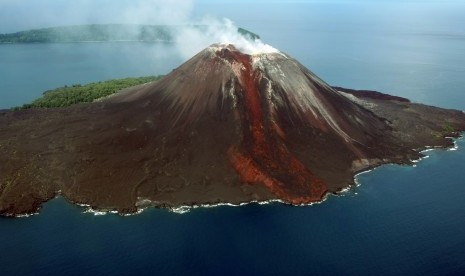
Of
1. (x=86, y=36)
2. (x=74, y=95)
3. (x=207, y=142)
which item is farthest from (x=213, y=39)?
(x=86, y=36)

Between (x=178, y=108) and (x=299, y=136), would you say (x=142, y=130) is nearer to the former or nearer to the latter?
(x=178, y=108)

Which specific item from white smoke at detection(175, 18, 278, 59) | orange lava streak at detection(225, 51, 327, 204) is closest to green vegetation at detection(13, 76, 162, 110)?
white smoke at detection(175, 18, 278, 59)

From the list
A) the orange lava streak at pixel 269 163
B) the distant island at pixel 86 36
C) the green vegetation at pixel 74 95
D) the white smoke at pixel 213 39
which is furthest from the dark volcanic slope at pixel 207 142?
the distant island at pixel 86 36

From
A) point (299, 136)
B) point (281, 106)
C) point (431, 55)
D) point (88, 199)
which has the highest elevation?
point (431, 55)

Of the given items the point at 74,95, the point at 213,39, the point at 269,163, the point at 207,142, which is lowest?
the point at 269,163

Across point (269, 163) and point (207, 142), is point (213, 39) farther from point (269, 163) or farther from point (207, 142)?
point (269, 163)

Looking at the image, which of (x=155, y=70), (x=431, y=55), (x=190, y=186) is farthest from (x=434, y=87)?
(x=190, y=186)

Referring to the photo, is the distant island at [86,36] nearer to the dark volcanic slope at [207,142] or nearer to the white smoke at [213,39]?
the white smoke at [213,39]
